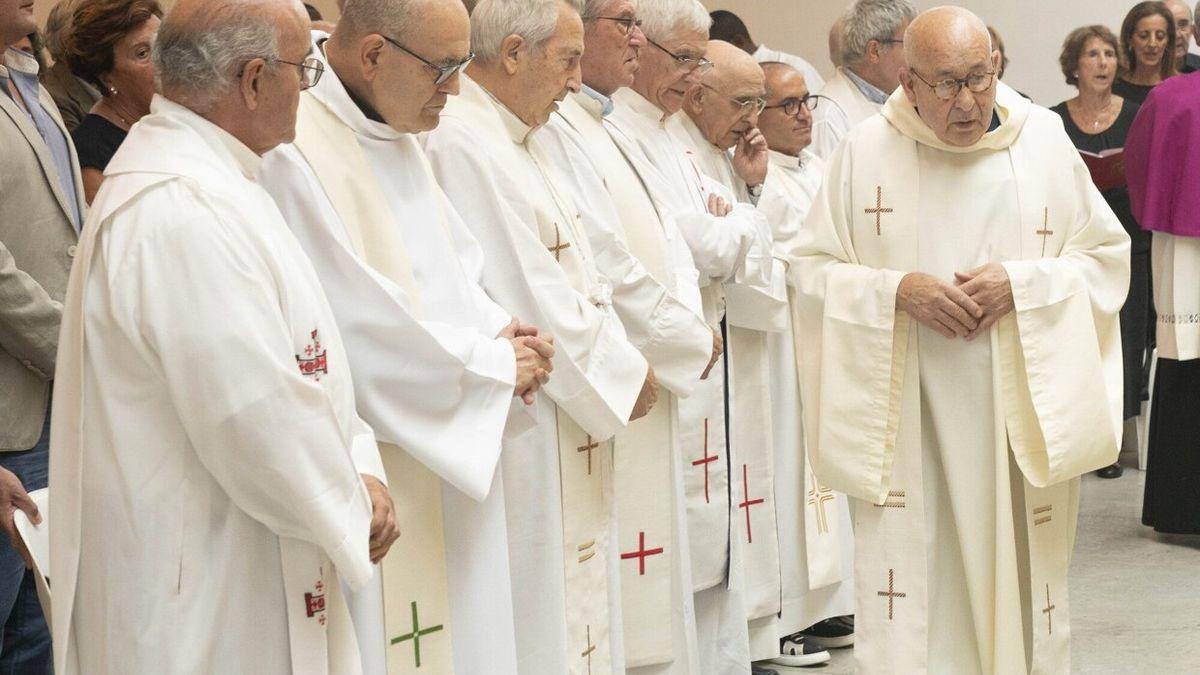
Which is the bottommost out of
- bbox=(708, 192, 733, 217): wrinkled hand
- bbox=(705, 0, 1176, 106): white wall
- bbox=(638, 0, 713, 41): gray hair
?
bbox=(708, 192, 733, 217): wrinkled hand

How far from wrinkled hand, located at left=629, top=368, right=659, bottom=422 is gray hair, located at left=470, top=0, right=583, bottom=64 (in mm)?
892

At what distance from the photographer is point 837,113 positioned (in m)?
6.76

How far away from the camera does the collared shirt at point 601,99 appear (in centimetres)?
470

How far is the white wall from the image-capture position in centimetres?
1105

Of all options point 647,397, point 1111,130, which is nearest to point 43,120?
point 647,397

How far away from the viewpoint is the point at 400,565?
3.52m

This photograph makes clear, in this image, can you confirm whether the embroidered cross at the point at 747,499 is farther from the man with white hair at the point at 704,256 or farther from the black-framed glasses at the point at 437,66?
the black-framed glasses at the point at 437,66

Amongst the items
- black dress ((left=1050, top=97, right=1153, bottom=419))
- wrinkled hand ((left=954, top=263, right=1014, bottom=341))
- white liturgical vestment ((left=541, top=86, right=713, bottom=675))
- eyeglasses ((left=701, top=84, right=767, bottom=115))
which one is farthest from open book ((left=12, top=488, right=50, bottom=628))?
black dress ((left=1050, top=97, right=1153, bottom=419))

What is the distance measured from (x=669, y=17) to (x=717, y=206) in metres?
0.62

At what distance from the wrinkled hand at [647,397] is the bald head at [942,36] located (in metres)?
1.13

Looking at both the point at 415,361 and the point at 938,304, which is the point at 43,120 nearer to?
the point at 415,361

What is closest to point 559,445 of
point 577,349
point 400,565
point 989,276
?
point 577,349

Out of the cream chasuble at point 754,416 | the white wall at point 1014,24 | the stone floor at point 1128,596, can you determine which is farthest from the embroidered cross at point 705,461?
the white wall at point 1014,24

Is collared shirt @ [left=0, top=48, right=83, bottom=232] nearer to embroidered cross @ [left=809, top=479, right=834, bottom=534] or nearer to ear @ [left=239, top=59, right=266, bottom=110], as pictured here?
ear @ [left=239, top=59, right=266, bottom=110]
